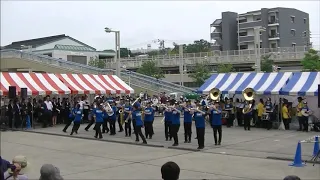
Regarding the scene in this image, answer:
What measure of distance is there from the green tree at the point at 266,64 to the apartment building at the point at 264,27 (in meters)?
23.2

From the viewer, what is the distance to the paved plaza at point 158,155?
10.9m

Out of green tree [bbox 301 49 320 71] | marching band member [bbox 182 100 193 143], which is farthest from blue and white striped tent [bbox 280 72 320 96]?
green tree [bbox 301 49 320 71]

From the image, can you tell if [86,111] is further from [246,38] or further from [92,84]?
[246,38]

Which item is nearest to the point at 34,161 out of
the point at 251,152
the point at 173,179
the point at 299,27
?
the point at 251,152

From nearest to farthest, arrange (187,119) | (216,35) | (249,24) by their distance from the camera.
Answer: (187,119), (249,24), (216,35)

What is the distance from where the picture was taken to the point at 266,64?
168ft

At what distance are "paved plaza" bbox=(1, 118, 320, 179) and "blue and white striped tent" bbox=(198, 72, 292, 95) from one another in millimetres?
2576

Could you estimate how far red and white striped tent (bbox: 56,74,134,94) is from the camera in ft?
87.7

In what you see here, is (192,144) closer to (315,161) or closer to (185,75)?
(315,161)

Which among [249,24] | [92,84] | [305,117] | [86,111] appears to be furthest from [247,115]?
[249,24]

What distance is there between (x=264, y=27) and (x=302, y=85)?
57.8m

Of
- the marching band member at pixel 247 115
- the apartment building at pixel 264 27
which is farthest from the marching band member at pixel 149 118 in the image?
the apartment building at pixel 264 27

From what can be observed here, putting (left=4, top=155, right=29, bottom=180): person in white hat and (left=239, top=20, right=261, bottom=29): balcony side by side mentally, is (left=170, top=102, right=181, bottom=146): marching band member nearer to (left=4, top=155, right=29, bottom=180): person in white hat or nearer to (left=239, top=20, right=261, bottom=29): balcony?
(left=4, top=155, right=29, bottom=180): person in white hat

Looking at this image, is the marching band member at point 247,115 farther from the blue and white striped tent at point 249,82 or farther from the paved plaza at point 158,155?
the blue and white striped tent at point 249,82
